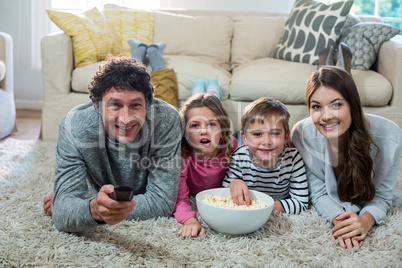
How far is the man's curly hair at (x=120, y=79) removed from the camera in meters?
1.33

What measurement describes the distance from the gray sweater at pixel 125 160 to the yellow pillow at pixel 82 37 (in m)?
1.37

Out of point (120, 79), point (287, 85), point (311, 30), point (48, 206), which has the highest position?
point (311, 30)

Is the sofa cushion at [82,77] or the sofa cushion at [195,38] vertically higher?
the sofa cushion at [195,38]

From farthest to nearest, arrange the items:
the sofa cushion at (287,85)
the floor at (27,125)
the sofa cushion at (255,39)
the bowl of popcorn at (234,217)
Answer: the sofa cushion at (255,39)
the floor at (27,125)
the sofa cushion at (287,85)
the bowl of popcorn at (234,217)

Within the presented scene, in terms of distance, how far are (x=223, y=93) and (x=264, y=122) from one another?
3.76ft

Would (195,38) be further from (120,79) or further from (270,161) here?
(120,79)

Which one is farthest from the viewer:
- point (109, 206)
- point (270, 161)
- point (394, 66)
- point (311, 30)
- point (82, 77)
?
point (311, 30)

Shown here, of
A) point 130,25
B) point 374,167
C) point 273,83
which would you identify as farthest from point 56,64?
point 374,167

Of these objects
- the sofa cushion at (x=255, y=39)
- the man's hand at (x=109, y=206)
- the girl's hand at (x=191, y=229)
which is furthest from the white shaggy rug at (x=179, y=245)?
the sofa cushion at (x=255, y=39)

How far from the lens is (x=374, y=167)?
154cm

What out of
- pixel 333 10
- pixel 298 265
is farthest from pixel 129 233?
pixel 333 10

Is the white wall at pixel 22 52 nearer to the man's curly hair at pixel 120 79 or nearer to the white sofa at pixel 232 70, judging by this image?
the white sofa at pixel 232 70

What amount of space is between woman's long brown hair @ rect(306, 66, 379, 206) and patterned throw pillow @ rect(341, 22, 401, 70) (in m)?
1.37

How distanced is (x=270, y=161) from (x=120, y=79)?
67 cm
